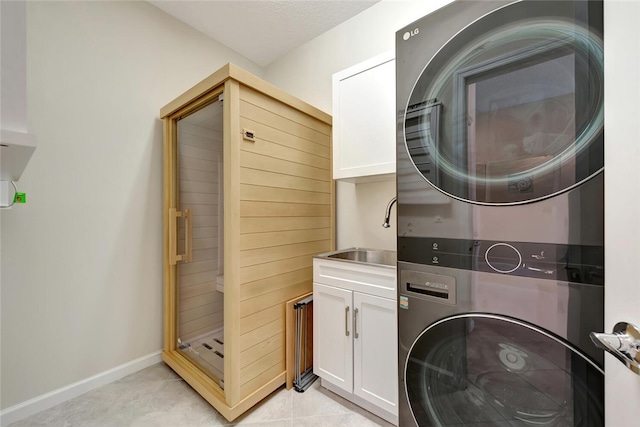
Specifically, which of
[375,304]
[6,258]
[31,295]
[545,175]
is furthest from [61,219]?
[545,175]

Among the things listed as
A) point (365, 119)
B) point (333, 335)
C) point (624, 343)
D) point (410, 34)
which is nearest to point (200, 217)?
point (333, 335)

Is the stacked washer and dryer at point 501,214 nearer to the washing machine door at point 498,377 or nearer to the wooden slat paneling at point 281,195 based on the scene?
the washing machine door at point 498,377

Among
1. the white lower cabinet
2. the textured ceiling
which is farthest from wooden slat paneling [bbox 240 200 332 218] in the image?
the textured ceiling

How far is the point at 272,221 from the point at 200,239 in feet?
2.31

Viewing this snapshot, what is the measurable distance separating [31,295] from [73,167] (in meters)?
0.81

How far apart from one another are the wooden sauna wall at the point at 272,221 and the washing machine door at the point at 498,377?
2.95 ft

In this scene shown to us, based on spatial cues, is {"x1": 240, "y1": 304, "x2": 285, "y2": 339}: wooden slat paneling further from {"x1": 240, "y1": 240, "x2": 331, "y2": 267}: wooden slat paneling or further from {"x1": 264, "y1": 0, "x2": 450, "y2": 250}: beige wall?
{"x1": 264, "y1": 0, "x2": 450, "y2": 250}: beige wall

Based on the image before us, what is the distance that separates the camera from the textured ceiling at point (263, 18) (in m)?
2.05

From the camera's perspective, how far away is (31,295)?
5.02ft

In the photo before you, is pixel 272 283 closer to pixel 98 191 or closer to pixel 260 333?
pixel 260 333

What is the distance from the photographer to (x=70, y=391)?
1.63 metres

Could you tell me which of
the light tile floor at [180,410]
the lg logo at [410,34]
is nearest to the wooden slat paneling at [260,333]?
the light tile floor at [180,410]

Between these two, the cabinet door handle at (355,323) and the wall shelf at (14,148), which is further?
the cabinet door handle at (355,323)

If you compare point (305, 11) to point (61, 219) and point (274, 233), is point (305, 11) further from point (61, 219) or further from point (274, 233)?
point (61, 219)
